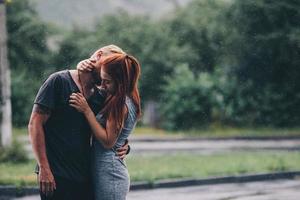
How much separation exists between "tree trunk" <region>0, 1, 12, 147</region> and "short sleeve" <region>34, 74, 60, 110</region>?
33.1 ft

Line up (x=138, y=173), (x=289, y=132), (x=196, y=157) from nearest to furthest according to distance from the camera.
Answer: (x=138, y=173)
(x=196, y=157)
(x=289, y=132)

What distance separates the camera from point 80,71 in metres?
4.32

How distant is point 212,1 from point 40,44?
328 inches

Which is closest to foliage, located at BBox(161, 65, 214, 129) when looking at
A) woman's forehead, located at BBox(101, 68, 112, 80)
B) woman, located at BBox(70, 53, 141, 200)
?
woman, located at BBox(70, 53, 141, 200)

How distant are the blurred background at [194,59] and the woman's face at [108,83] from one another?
18853 millimetres

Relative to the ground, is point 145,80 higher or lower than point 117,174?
lower

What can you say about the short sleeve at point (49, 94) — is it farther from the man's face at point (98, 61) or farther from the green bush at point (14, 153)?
the green bush at point (14, 153)

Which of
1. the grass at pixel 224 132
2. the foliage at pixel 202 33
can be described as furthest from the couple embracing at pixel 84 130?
the foliage at pixel 202 33

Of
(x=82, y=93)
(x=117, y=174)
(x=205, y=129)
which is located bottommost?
(x=205, y=129)

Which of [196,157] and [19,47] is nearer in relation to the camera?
[196,157]

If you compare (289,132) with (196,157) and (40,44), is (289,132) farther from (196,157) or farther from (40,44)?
(40,44)

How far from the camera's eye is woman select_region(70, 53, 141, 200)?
13.5 ft

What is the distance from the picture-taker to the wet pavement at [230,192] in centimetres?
1001

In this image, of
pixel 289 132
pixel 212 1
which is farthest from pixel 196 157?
pixel 212 1
